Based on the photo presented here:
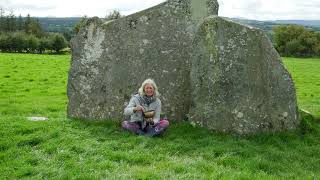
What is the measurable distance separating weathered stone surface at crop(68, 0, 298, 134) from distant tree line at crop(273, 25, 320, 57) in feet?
279

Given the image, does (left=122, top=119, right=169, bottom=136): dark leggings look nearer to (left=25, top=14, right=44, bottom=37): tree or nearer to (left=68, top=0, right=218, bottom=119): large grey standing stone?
(left=68, top=0, right=218, bottom=119): large grey standing stone

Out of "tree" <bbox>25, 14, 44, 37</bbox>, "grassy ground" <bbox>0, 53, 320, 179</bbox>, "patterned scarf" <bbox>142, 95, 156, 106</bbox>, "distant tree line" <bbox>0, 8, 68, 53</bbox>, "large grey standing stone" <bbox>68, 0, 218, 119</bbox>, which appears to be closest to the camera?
"grassy ground" <bbox>0, 53, 320, 179</bbox>

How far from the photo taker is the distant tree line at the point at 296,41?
9544 cm

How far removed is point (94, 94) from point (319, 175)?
676cm

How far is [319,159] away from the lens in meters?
10.9

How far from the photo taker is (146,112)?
12.4m

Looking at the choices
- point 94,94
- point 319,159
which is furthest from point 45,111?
point 319,159

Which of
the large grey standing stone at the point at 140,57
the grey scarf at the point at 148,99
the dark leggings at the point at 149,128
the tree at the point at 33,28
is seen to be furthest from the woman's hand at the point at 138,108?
the tree at the point at 33,28

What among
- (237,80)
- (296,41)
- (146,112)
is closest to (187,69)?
(237,80)

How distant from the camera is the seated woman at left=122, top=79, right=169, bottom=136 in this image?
12250mm

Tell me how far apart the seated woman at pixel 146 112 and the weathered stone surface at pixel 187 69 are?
3.19 feet

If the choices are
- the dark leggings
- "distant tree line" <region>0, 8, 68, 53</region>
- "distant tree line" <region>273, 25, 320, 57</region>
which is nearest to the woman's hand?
the dark leggings

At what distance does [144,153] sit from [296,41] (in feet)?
298

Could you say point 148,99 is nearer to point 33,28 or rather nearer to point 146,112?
point 146,112
